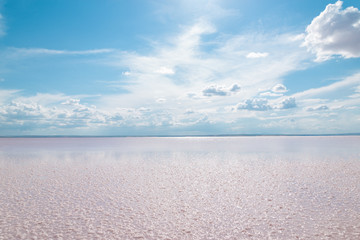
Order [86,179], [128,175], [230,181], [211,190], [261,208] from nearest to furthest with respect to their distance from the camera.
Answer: [261,208]
[211,190]
[230,181]
[86,179]
[128,175]

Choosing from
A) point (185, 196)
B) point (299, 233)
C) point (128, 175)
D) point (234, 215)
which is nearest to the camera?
point (299, 233)

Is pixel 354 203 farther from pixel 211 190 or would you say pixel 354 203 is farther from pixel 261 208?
pixel 211 190

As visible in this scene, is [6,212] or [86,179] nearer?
[6,212]

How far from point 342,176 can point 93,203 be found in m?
9.21

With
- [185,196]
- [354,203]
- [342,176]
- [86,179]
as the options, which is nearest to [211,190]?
[185,196]

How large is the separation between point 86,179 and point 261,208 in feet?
21.8

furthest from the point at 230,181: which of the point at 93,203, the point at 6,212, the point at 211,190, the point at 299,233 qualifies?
the point at 6,212

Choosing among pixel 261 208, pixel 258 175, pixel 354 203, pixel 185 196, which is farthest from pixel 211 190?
pixel 354 203

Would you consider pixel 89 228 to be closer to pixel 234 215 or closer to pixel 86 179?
pixel 234 215

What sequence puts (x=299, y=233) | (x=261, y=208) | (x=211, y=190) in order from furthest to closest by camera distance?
(x=211, y=190) < (x=261, y=208) < (x=299, y=233)

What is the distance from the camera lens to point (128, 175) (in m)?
9.95

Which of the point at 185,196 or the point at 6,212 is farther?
the point at 185,196

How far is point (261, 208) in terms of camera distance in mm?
5777

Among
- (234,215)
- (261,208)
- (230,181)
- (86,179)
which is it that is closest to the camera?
(234,215)
